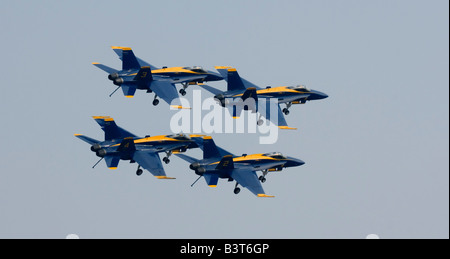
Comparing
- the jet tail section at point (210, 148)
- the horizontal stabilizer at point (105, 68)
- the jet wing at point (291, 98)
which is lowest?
the jet tail section at point (210, 148)

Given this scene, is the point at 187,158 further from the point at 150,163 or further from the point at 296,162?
the point at 296,162

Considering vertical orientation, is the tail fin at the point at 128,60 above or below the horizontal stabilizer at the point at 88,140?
above

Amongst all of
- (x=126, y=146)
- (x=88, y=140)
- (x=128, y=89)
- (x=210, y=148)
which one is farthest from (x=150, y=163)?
(x=128, y=89)

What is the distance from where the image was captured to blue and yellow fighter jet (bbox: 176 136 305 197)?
135 metres

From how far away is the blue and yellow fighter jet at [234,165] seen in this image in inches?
5325

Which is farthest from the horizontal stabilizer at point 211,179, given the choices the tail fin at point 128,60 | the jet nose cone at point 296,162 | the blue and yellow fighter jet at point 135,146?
the tail fin at point 128,60

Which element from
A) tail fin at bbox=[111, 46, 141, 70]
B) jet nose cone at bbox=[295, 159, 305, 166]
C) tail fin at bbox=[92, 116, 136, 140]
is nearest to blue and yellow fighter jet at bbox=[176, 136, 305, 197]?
jet nose cone at bbox=[295, 159, 305, 166]

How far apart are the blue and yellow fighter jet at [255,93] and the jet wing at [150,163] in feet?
36.2

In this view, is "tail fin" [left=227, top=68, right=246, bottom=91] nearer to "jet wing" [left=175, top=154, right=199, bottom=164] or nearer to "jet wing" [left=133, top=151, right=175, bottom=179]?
"jet wing" [left=175, top=154, right=199, bottom=164]

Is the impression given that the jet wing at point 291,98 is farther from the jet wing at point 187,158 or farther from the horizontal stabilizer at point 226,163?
the horizontal stabilizer at point 226,163
